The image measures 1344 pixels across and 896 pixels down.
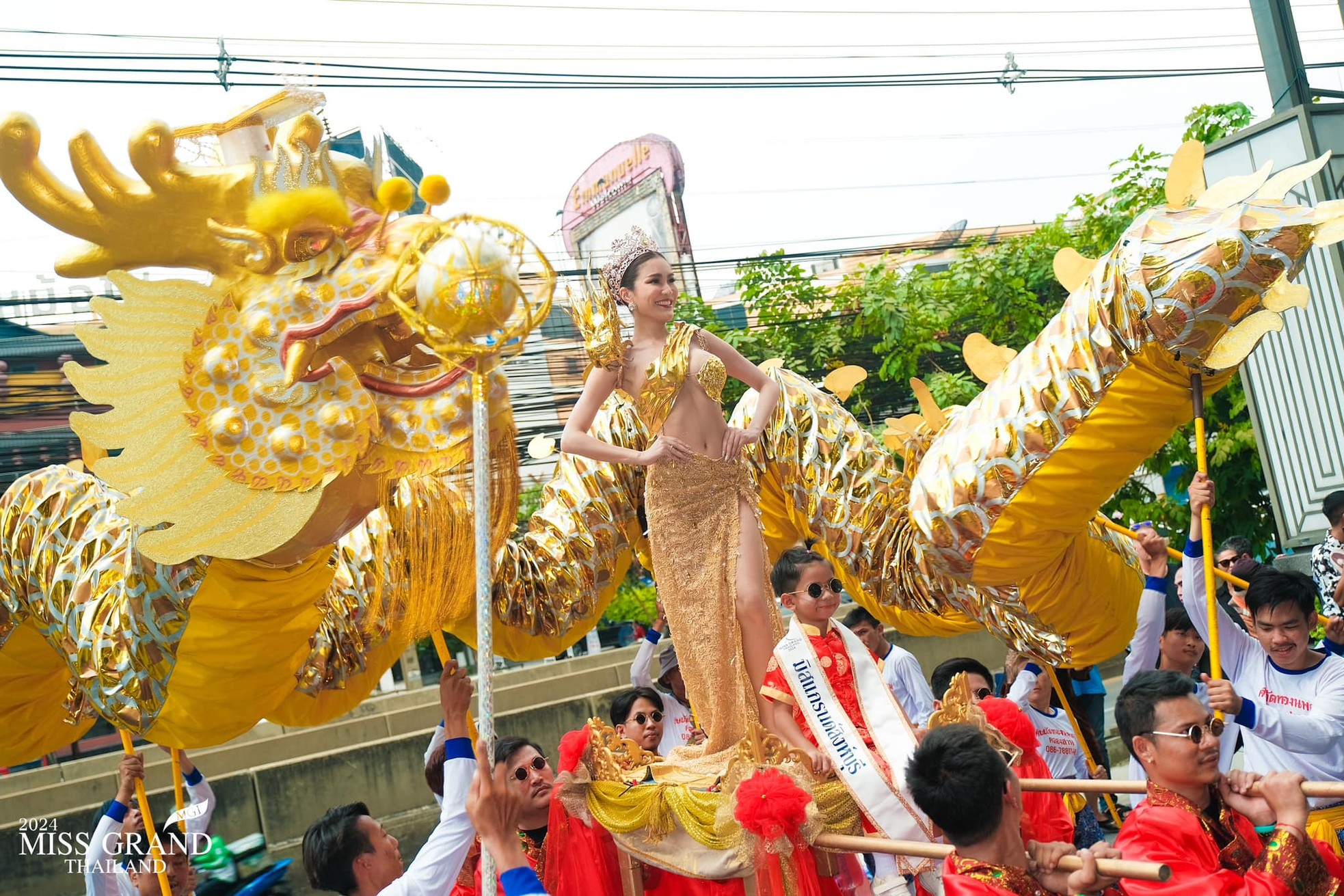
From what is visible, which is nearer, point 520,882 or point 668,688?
point 520,882

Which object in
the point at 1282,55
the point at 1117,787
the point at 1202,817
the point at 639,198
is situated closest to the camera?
the point at 1202,817

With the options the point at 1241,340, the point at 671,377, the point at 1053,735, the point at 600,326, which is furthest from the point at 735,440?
the point at 1053,735

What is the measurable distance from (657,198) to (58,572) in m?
13.7

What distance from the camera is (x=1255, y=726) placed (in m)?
3.15

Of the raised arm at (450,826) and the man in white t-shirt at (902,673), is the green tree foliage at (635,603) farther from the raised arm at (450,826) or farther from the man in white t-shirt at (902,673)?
the raised arm at (450,826)

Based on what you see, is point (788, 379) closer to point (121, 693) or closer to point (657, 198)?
point (121, 693)

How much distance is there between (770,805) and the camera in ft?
10.1

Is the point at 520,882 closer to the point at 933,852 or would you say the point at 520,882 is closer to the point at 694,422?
the point at 933,852

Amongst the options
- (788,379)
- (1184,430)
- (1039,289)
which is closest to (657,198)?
(1039,289)

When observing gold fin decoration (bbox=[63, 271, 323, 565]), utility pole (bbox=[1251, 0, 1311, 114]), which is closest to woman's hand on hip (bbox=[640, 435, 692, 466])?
gold fin decoration (bbox=[63, 271, 323, 565])

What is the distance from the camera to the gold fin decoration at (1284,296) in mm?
2844

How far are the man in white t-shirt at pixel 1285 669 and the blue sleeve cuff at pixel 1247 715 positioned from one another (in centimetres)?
22

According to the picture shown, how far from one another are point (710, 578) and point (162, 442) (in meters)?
1.48

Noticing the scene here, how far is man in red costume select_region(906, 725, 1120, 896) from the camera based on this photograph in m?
2.21
